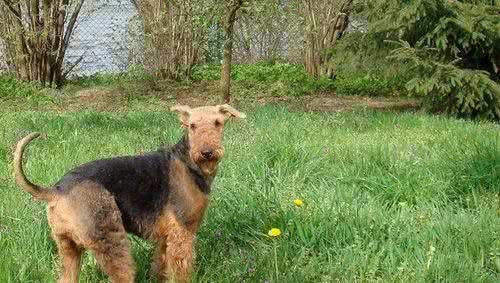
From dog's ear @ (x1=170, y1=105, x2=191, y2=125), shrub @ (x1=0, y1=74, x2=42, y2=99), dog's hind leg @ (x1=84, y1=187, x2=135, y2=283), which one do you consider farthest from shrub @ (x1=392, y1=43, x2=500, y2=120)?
shrub @ (x1=0, y1=74, x2=42, y2=99)

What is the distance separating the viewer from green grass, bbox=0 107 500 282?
317cm

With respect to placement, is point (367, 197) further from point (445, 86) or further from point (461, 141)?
point (445, 86)

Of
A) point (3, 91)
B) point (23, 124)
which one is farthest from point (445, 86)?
point (3, 91)

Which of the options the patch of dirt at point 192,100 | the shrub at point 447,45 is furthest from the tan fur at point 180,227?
the patch of dirt at point 192,100

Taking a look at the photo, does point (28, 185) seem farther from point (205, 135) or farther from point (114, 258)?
point (205, 135)

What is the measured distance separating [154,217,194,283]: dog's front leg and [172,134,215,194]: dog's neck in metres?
0.22

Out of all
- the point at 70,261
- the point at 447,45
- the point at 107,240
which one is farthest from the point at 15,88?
the point at 107,240

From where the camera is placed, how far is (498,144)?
501 cm

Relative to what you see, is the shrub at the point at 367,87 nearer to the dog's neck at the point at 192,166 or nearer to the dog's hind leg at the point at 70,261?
the dog's neck at the point at 192,166

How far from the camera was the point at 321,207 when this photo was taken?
3.79 m

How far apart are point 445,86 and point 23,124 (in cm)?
470

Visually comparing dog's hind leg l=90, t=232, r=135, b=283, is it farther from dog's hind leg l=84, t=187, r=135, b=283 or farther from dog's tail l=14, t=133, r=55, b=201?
dog's tail l=14, t=133, r=55, b=201

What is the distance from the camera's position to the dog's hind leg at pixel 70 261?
2803 millimetres

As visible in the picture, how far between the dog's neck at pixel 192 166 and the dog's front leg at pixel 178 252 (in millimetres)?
215
